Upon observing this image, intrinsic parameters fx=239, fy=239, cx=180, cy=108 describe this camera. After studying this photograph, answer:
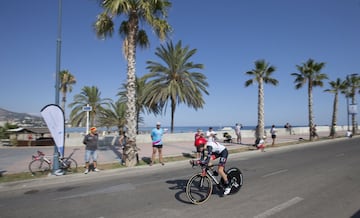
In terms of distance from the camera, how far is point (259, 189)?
7.01 metres

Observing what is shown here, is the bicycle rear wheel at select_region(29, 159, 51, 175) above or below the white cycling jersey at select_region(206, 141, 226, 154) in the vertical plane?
below

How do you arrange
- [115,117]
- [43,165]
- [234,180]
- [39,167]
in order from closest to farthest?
[234,180] → [39,167] → [43,165] → [115,117]

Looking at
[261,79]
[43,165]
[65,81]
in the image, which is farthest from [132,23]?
[65,81]

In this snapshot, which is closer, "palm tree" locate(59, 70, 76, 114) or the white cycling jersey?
the white cycling jersey

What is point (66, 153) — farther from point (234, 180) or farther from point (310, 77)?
point (310, 77)

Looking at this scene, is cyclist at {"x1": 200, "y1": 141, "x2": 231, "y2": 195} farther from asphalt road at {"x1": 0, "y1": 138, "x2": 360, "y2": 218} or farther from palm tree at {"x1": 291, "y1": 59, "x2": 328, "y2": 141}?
palm tree at {"x1": 291, "y1": 59, "x2": 328, "y2": 141}

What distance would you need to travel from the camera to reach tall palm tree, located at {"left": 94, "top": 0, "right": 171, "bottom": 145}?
11281mm

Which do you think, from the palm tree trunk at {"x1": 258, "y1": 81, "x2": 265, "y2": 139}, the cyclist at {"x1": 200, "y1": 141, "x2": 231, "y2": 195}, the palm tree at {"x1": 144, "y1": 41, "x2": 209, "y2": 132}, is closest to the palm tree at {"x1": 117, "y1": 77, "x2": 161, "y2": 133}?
the palm tree at {"x1": 144, "y1": 41, "x2": 209, "y2": 132}

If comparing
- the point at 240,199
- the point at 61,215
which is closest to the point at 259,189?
the point at 240,199

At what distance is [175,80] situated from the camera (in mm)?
26000

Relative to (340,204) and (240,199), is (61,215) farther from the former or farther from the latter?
(340,204)

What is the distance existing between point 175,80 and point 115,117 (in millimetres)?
10592

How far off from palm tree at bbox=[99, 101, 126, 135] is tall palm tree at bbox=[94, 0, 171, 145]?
1962 cm

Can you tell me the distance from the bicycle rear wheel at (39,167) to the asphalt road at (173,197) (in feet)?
4.75
